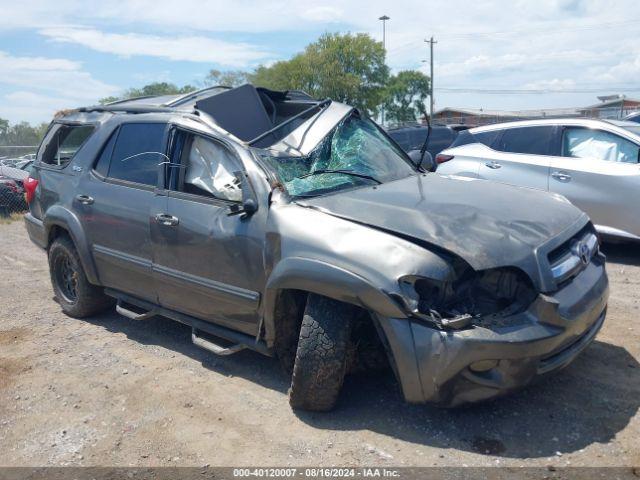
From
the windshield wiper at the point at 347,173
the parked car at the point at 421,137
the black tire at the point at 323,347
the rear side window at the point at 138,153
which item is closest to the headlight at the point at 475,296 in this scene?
the black tire at the point at 323,347

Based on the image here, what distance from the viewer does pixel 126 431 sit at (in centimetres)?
381

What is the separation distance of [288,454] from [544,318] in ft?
5.07

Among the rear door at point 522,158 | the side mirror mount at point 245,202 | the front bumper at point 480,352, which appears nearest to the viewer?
the front bumper at point 480,352

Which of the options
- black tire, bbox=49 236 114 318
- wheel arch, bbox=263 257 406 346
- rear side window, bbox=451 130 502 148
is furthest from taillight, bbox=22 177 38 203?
rear side window, bbox=451 130 502 148

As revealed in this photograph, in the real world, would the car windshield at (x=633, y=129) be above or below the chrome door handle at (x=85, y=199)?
above

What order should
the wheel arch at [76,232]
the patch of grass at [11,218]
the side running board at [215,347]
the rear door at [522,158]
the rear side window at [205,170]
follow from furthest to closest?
1. the patch of grass at [11,218]
2. the rear door at [522,158]
3. the wheel arch at [76,232]
4. the rear side window at [205,170]
5. the side running board at [215,347]

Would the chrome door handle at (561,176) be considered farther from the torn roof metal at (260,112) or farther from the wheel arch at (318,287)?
the wheel arch at (318,287)

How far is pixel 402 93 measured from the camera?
6069cm

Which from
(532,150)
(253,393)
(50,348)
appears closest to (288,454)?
(253,393)

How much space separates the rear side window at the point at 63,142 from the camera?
5.73m

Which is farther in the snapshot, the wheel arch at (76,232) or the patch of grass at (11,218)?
the patch of grass at (11,218)

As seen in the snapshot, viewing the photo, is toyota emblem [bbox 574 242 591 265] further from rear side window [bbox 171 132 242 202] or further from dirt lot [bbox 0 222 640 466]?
rear side window [bbox 171 132 242 202]

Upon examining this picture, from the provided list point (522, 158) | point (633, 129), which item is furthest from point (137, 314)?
point (633, 129)

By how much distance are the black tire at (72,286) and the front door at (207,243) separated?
126 cm
